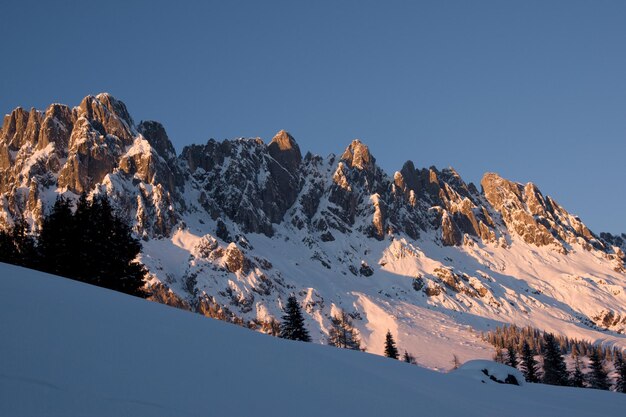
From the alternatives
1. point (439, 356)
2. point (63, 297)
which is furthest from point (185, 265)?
point (63, 297)

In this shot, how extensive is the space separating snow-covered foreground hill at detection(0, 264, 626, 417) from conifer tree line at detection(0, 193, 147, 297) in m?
22.3

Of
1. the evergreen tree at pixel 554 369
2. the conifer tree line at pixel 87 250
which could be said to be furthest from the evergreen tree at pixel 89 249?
the evergreen tree at pixel 554 369

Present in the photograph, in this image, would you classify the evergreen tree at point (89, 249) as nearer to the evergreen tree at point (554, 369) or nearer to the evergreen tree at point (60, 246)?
the evergreen tree at point (60, 246)

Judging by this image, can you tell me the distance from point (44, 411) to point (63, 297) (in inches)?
259

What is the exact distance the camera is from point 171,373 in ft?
33.9

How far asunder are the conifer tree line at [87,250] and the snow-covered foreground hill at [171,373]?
22312 millimetres

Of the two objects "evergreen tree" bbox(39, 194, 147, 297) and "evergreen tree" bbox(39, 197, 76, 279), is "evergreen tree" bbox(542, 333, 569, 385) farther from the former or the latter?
"evergreen tree" bbox(39, 197, 76, 279)

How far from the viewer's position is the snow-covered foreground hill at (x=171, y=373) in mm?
8453

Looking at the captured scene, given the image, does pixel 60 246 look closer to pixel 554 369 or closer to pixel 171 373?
pixel 171 373

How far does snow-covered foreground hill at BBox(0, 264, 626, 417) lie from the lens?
8453mm

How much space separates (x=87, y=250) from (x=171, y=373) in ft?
100

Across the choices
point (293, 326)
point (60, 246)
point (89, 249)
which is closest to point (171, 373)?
point (89, 249)

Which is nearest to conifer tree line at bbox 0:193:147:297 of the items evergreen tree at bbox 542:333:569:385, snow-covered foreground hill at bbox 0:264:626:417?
snow-covered foreground hill at bbox 0:264:626:417

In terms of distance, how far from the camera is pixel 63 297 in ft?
44.8
